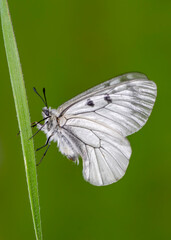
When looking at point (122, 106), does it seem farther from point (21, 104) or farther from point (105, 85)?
point (21, 104)

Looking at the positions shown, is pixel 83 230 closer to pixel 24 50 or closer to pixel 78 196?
pixel 78 196

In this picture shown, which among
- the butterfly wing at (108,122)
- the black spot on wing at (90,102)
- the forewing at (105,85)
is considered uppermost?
the forewing at (105,85)

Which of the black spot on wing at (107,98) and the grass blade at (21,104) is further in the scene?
the black spot on wing at (107,98)

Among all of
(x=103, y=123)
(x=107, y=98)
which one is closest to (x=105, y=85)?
(x=107, y=98)

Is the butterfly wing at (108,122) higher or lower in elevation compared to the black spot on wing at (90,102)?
lower

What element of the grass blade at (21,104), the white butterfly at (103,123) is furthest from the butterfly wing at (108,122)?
the grass blade at (21,104)

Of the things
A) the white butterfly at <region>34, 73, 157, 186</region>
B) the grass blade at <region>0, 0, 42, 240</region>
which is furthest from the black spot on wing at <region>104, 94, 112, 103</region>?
the grass blade at <region>0, 0, 42, 240</region>

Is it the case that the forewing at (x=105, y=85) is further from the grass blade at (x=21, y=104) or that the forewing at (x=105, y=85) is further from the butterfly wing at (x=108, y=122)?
the grass blade at (x=21, y=104)
